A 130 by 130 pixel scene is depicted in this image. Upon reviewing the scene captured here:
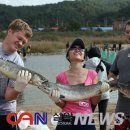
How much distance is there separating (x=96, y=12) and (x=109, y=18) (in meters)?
12.4

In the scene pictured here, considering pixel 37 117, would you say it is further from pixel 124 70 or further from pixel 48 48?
pixel 48 48

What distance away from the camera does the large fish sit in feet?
13.3

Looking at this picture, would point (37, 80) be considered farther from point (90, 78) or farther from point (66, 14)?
point (66, 14)

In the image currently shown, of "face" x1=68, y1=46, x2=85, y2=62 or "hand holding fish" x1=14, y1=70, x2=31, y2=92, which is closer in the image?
"hand holding fish" x1=14, y1=70, x2=31, y2=92

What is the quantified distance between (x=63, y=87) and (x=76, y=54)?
577 mm

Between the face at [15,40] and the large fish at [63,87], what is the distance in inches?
10.9

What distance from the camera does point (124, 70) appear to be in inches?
198

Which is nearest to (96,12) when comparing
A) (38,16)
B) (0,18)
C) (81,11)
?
(81,11)

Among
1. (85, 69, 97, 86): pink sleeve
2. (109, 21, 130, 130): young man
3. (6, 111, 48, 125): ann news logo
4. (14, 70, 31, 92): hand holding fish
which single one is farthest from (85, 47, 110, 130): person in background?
(14, 70, 31, 92): hand holding fish

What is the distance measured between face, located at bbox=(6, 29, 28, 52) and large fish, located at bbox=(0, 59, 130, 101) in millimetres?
277

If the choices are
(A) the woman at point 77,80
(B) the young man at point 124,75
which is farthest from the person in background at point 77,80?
(B) the young man at point 124,75

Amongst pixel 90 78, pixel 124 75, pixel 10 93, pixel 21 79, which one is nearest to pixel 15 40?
pixel 21 79

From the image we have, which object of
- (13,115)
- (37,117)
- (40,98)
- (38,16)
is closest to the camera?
(13,115)

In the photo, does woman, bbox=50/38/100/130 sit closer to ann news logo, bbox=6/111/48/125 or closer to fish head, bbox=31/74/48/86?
fish head, bbox=31/74/48/86
